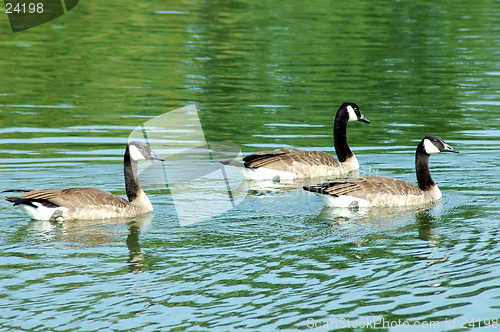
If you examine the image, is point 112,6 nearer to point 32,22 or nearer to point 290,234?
point 32,22

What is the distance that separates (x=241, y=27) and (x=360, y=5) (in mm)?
11841

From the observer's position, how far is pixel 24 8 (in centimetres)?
4431

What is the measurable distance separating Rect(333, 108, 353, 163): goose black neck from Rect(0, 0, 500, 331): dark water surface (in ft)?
1.69

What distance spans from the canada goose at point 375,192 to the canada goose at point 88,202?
113 inches

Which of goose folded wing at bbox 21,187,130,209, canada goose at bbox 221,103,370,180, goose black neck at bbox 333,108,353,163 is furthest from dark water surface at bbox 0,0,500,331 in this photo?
canada goose at bbox 221,103,370,180

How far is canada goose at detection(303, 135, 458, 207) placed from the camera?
12703 mm

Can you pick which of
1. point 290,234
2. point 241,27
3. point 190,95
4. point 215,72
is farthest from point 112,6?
point 290,234

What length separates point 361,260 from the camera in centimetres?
995

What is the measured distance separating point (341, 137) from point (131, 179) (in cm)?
637

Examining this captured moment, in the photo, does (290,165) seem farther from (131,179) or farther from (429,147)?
(131,179)

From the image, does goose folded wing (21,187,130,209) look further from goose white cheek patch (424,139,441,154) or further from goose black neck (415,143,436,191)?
goose white cheek patch (424,139,441,154)

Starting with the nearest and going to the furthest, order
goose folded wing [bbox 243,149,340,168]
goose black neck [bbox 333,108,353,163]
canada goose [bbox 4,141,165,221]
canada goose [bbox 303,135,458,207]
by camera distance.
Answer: canada goose [bbox 4,141,165,221] → canada goose [bbox 303,135,458,207] → goose folded wing [bbox 243,149,340,168] → goose black neck [bbox 333,108,353,163]

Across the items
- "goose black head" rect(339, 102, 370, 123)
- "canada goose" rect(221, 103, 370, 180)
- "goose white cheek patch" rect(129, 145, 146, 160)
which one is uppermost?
"goose white cheek patch" rect(129, 145, 146, 160)

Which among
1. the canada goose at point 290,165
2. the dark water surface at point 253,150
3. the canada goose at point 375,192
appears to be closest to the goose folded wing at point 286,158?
the canada goose at point 290,165
